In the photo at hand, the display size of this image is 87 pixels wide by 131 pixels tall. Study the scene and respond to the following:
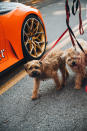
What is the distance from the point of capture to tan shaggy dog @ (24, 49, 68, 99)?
2830mm

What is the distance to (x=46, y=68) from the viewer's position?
3.02m

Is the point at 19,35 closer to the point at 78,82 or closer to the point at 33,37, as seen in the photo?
the point at 33,37

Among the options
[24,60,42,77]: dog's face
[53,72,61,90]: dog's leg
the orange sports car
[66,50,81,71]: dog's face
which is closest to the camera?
[24,60,42,77]: dog's face

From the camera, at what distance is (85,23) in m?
7.05

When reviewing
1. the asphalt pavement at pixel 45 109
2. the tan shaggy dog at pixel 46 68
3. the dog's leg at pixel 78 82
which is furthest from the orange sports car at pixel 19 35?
the dog's leg at pixel 78 82

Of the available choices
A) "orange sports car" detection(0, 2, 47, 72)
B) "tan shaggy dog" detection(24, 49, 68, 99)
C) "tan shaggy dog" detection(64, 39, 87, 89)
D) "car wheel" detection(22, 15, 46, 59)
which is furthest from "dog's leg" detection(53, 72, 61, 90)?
"car wheel" detection(22, 15, 46, 59)

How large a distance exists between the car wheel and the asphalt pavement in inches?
34.5

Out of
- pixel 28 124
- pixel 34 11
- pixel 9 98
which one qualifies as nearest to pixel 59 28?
pixel 34 11

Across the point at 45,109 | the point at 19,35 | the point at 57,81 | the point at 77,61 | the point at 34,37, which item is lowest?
the point at 45,109

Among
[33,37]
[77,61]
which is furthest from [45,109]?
[33,37]

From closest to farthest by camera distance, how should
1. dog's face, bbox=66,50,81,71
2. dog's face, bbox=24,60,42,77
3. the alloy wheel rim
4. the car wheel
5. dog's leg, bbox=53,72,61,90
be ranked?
dog's face, bbox=24,60,42,77 < dog's face, bbox=66,50,81,71 < dog's leg, bbox=53,72,61,90 < the car wheel < the alloy wheel rim

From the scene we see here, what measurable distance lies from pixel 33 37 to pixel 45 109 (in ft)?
6.71

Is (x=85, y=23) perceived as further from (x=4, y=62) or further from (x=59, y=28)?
(x=4, y=62)

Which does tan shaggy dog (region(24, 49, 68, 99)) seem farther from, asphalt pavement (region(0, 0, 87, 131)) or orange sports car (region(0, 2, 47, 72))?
orange sports car (region(0, 2, 47, 72))
